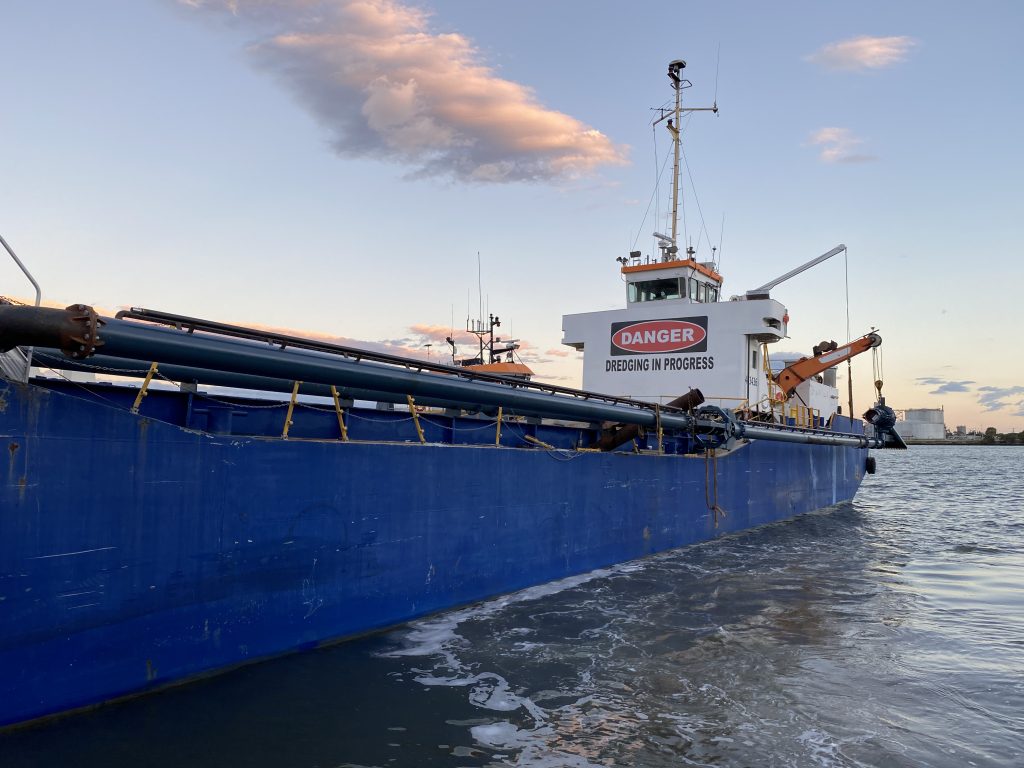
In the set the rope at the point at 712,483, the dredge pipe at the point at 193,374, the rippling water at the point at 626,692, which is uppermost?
the dredge pipe at the point at 193,374

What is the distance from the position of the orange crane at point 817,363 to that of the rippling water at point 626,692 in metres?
12.5

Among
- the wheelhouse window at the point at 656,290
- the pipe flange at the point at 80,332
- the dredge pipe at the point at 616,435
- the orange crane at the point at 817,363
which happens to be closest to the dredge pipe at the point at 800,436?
the orange crane at the point at 817,363

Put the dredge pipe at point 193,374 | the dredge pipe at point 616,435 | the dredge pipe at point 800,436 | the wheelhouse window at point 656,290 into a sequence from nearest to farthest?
1. the dredge pipe at point 193,374
2. the dredge pipe at point 616,435
3. the dredge pipe at point 800,436
4. the wheelhouse window at point 656,290

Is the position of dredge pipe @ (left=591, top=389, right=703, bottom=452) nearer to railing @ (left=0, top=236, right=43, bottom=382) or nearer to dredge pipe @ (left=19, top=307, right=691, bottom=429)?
dredge pipe @ (left=19, top=307, right=691, bottom=429)

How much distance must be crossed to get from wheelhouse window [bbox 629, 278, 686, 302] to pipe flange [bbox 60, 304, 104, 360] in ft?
62.7

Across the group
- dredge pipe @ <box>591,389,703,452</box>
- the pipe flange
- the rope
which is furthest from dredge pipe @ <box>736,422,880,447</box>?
the pipe flange

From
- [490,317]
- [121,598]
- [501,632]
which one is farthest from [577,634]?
[490,317]

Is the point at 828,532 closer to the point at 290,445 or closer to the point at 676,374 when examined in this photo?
the point at 676,374

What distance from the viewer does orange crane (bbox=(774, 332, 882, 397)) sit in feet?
76.4

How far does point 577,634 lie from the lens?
8.62 meters

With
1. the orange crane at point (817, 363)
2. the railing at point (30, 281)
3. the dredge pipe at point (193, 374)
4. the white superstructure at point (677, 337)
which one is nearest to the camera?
the railing at point (30, 281)

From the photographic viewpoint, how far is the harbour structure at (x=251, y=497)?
18.0 ft

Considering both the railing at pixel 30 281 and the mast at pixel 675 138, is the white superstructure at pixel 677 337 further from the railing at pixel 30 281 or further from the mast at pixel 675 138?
the railing at pixel 30 281

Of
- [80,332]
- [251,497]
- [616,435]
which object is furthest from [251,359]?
[616,435]
